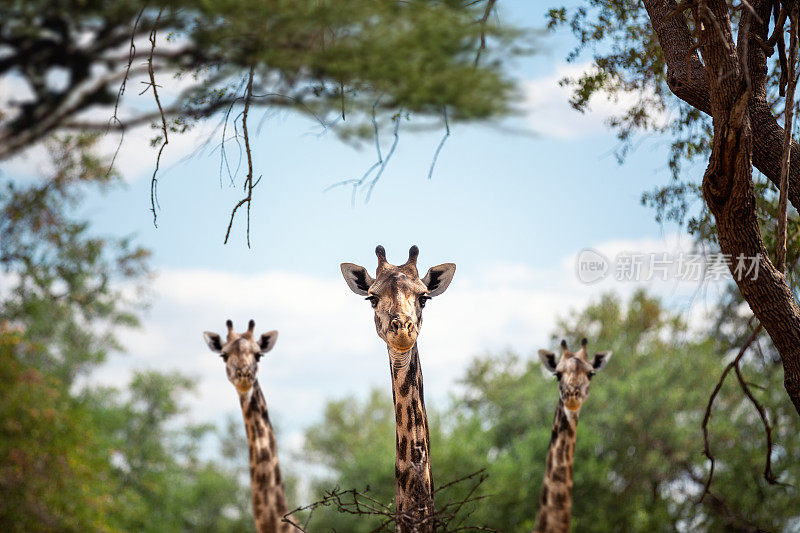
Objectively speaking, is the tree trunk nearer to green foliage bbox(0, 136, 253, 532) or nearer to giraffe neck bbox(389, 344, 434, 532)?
giraffe neck bbox(389, 344, 434, 532)

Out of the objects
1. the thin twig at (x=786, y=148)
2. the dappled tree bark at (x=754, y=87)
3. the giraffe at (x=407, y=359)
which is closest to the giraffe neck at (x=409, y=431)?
the giraffe at (x=407, y=359)

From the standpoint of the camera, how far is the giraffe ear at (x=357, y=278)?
→ 4.50 meters

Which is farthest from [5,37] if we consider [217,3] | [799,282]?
[799,282]

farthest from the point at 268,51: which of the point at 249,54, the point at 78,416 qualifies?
the point at 78,416

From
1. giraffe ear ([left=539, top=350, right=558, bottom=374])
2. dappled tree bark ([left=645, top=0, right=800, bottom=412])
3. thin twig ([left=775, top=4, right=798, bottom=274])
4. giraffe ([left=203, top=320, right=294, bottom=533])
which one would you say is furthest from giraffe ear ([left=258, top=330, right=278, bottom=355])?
thin twig ([left=775, top=4, right=798, bottom=274])

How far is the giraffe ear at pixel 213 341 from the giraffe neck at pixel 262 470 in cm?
37

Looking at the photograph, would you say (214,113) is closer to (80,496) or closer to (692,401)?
(80,496)

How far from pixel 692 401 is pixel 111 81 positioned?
9647 mm

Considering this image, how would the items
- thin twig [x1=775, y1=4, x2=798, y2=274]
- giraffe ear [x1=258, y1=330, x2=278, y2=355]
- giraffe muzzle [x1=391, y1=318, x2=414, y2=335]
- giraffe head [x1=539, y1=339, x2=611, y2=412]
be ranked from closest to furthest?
thin twig [x1=775, y1=4, x2=798, y2=274] → giraffe muzzle [x1=391, y1=318, x2=414, y2=335] → giraffe head [x1=539, y1=339, x2=611, y2=412] → giraffe ear [x1=258, y1=330, x2=278, y2=355]

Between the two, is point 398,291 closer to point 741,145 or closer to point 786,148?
point 741,145

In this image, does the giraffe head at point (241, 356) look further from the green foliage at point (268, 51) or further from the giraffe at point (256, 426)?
the green foliage at point (268, 51)

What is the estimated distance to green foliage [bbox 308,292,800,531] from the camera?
11078mm

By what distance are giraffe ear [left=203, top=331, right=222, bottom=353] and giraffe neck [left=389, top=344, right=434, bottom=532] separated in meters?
1.87

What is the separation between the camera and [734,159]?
12.8 ft
